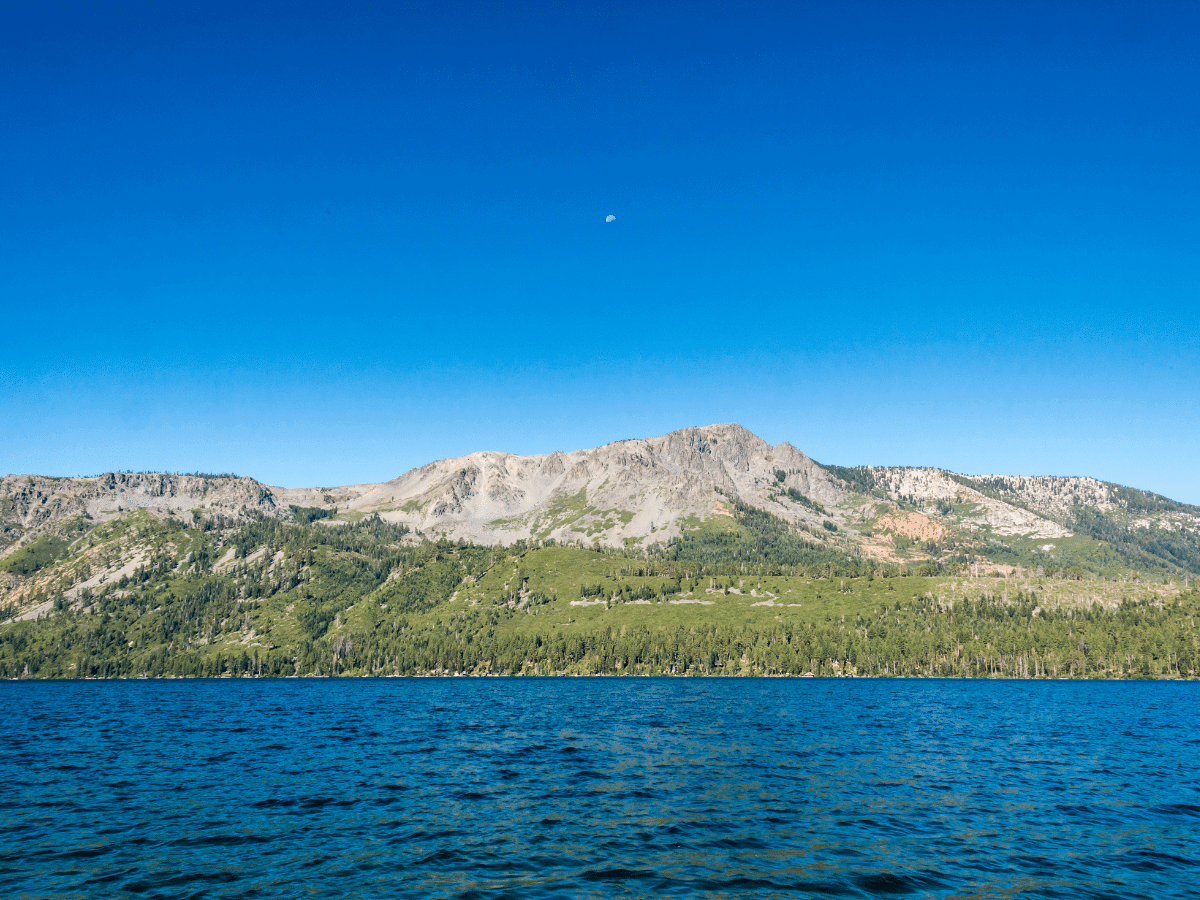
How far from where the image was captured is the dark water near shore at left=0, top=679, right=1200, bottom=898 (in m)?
31.6

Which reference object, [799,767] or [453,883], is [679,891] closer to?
[453,883]

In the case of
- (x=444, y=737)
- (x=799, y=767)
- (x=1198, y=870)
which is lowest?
(x=444, y=737)

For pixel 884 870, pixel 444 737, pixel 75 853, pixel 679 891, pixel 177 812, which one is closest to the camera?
pixel 679 891

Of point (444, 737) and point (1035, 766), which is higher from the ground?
point (1035, 766)

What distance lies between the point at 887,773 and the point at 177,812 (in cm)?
5039

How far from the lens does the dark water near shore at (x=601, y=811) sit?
3156cm

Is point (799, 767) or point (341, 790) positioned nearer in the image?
point (341, 790)

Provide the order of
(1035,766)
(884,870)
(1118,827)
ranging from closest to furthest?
(884,870), (1118,827), (1035,766)

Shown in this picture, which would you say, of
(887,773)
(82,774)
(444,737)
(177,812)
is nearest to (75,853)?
(177,812)

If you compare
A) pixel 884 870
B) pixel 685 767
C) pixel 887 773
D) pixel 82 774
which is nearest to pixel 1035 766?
pixel 887 773

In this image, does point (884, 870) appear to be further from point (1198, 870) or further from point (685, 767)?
point (685, 767)

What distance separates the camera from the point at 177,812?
4456cm

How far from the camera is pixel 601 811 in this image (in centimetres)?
4400

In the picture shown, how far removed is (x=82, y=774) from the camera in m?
57.5
